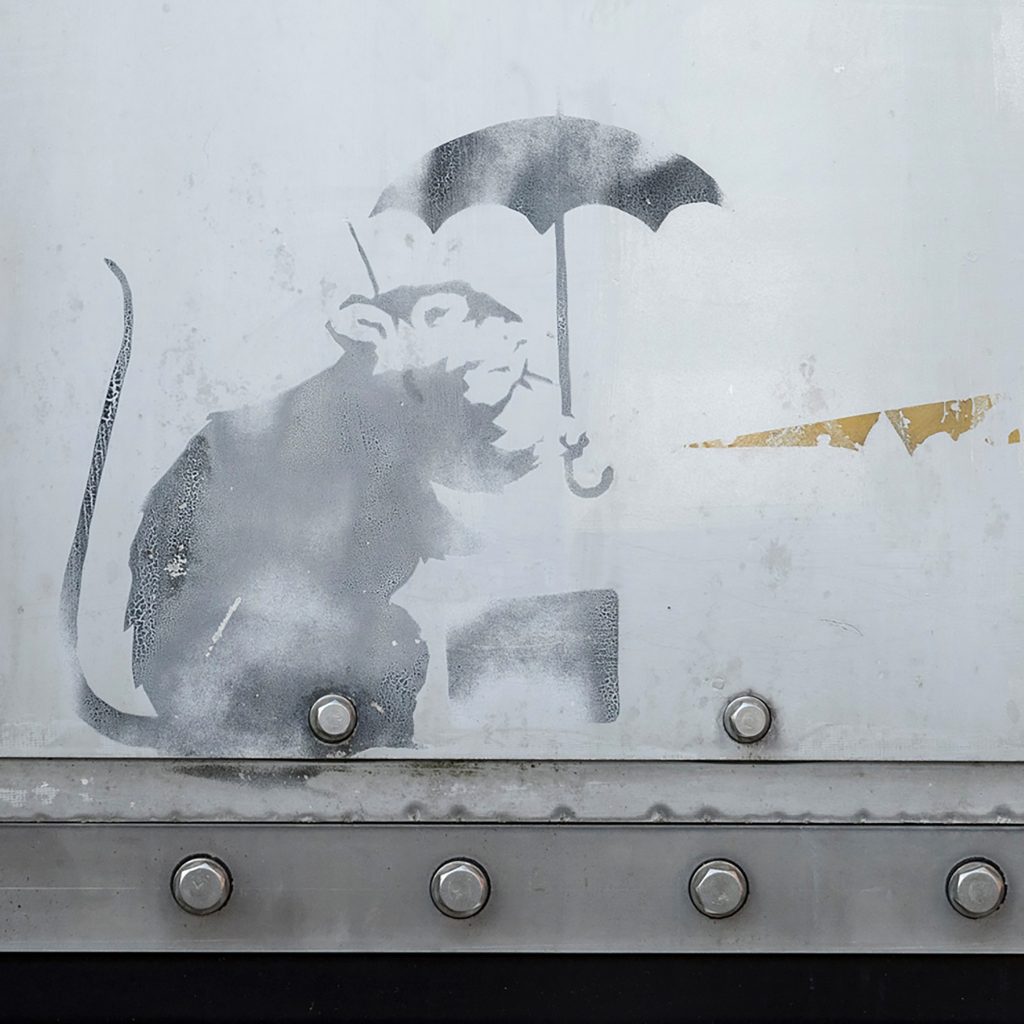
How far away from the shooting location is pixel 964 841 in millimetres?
1208

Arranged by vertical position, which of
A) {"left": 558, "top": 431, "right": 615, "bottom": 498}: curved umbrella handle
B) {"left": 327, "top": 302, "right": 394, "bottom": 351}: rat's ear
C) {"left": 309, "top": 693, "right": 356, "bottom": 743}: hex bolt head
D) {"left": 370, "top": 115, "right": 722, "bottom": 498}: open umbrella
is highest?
{"left": 370, "top": 115, "right": 722, "bottom": 498}: open umbrella

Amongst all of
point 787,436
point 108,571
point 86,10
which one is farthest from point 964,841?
point 86,10

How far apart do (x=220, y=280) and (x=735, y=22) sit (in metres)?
0.65

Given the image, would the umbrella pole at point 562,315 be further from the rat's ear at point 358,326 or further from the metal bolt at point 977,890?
the metal bolt at point 977,890

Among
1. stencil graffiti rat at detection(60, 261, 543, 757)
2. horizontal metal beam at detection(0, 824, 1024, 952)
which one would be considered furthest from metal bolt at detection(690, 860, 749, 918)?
stencil graffiti rat at detection(60, 261, 543, 757)

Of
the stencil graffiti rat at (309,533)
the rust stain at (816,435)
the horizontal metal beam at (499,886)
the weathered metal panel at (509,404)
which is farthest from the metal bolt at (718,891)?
the rust stain at (816,435)

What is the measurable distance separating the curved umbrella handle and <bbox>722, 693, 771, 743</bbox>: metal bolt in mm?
275

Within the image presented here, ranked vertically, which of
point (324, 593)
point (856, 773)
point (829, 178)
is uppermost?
point (829, 178)

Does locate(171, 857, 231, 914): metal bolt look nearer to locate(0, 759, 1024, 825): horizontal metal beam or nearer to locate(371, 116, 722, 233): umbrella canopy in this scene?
locate(0, 759, 1024, 825): horizontal metal beam

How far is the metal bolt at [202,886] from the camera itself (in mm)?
1178

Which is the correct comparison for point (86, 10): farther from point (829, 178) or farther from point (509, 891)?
point (509, 891)

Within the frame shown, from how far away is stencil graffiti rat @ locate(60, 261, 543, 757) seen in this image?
117 centimetres

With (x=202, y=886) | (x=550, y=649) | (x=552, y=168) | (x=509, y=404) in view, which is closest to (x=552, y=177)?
(x=552, y=168)
